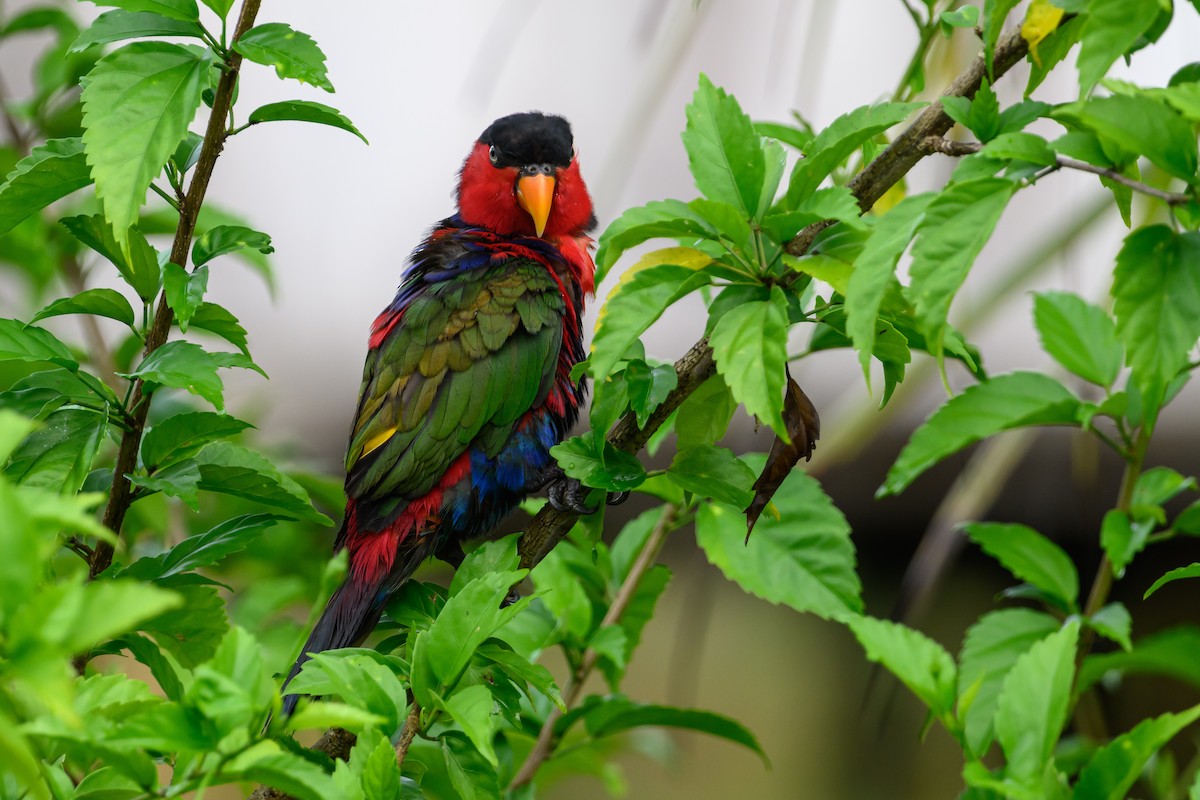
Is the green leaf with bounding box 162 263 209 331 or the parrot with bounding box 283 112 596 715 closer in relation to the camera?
the green leaf with bounding box 162 263 209 331

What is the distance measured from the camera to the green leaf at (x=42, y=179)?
1082 millimetres

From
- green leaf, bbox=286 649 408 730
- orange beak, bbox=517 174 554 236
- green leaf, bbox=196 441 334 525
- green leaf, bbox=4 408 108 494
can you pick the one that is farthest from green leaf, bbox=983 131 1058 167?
orange beak, bbox=517 174 554 236

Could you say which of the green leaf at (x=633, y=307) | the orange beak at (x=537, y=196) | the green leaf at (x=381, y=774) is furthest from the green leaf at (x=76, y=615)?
the orange beak at (x=537, y=196)

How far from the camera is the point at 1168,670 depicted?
1.50m

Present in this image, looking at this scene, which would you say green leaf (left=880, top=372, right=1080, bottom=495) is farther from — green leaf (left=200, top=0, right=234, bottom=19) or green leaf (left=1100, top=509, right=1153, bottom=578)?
green leaf (left=200, top=0, right=234, bottom=19)

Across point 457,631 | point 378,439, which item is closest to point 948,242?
point 457,631

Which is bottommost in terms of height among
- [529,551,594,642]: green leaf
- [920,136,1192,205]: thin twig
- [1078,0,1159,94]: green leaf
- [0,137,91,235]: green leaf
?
[529,551,594,642]: green leaf

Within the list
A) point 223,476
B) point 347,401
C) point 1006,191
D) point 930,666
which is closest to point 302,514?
point 223,476

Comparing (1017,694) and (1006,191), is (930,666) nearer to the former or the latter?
(1017,694)

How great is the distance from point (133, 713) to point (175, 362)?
36 centimetres

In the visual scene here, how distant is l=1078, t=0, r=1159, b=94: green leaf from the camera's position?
2.64 feet

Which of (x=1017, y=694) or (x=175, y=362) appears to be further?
(x=175, y=362)

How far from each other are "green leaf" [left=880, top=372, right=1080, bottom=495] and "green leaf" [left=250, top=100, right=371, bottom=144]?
70 centimetres

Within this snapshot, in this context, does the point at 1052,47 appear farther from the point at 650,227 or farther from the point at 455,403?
the point at 455,403
